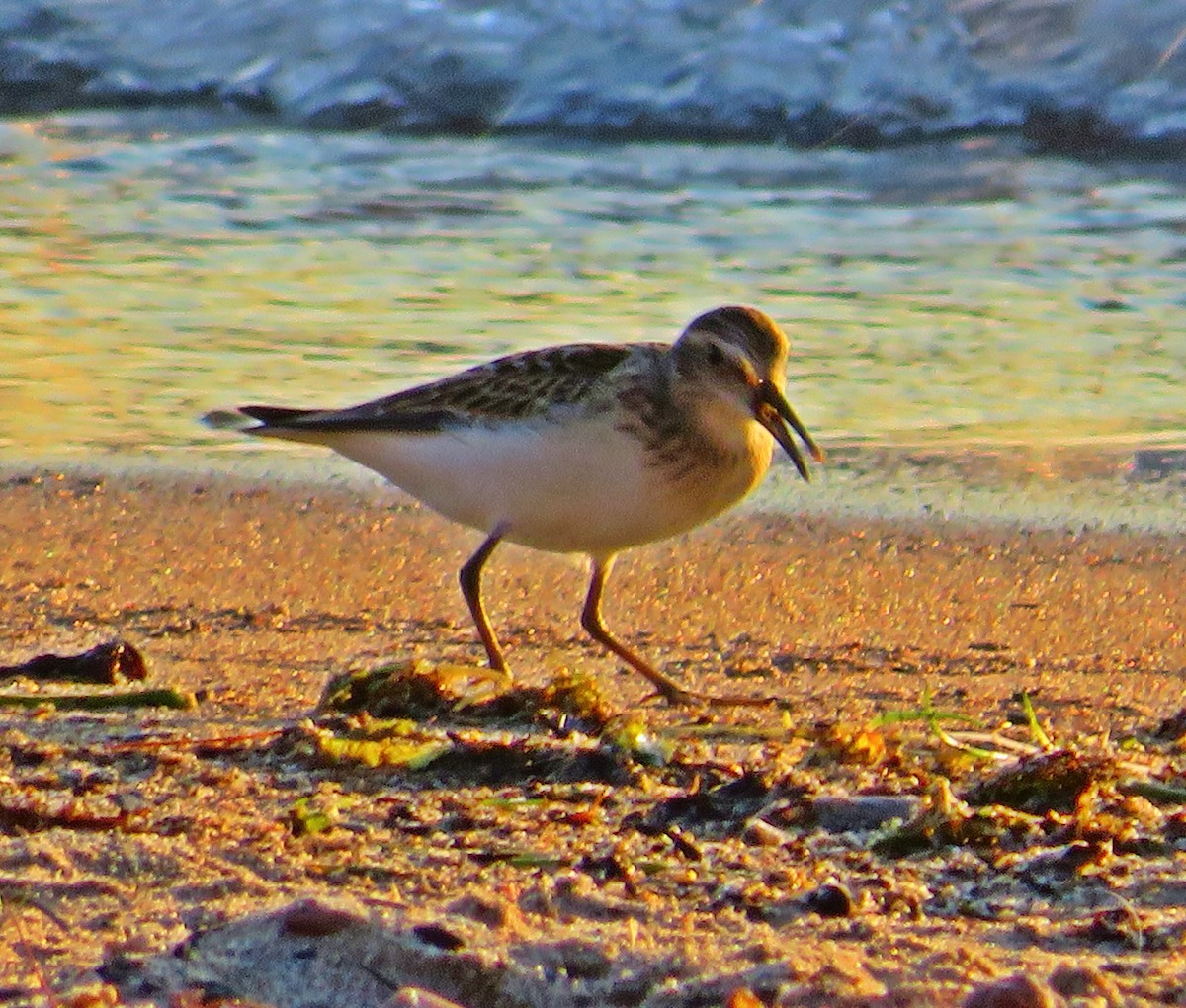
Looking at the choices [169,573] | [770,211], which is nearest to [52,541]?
[169,573]

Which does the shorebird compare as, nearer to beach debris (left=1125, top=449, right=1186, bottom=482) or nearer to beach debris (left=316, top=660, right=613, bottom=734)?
beach debris (left=316, top=660, right=613, bottom=734)

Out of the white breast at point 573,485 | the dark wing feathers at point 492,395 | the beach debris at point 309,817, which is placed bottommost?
the beach debris at point 309,817

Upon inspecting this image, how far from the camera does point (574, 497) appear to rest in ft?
15.1

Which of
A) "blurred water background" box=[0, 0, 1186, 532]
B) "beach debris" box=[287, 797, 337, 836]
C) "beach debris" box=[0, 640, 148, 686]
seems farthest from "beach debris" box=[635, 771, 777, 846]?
"blurred water background" box=[0, 0, 1186, 532]

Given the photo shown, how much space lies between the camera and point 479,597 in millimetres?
4898

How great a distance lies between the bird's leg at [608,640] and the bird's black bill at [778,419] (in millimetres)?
460

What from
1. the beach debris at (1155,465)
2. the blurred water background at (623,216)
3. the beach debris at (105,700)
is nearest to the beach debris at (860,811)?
the beach debris at (105,700)

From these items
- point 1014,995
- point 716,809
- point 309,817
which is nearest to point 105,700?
point 309,817

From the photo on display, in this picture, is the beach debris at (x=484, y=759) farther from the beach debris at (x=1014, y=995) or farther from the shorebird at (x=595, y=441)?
the beach debris at (x=1014, y=995)

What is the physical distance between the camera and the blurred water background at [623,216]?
266 inches

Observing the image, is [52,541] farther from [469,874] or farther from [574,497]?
[469,874]

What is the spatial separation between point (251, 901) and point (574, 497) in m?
1.89

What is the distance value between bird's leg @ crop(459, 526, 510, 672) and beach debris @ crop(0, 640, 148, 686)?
2.35ft

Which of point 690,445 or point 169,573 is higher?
point 690,445
